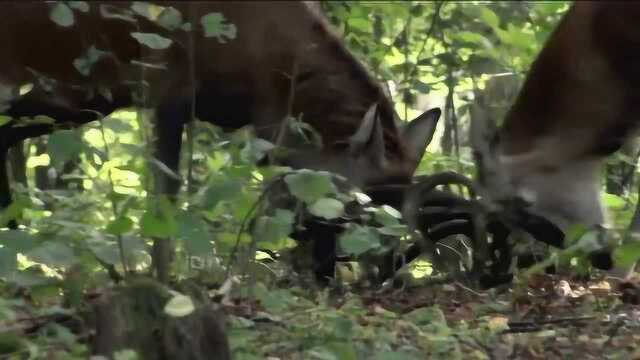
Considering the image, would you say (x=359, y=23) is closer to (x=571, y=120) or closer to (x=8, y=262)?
(x=571, y=120)

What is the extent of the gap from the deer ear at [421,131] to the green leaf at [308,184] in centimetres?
287

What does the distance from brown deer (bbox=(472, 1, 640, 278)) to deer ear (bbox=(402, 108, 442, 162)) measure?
996 mm

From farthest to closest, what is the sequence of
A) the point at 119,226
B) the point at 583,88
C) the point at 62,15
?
the point at 583,88 < the point at 62,15 < the point at 119,226

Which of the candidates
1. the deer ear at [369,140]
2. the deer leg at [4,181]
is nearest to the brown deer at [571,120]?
the deer ear at [369,140]

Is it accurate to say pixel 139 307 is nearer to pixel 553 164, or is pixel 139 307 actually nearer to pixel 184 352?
pixel 184 352

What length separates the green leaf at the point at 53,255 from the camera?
279 cm

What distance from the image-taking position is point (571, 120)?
470 cm

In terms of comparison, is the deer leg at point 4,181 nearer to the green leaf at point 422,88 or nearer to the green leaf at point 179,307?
the green leaf at point 422,88

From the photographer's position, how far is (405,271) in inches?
184

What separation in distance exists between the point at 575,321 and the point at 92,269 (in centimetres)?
151

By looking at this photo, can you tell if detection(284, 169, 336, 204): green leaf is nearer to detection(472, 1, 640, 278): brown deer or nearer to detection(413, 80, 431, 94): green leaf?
detection(472, 1, 640, 278): brown deer

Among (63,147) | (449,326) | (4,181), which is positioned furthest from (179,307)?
(4,181)

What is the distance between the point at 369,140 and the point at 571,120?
4.01ft

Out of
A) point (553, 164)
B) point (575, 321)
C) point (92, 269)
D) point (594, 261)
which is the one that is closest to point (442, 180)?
point (553, 164)
